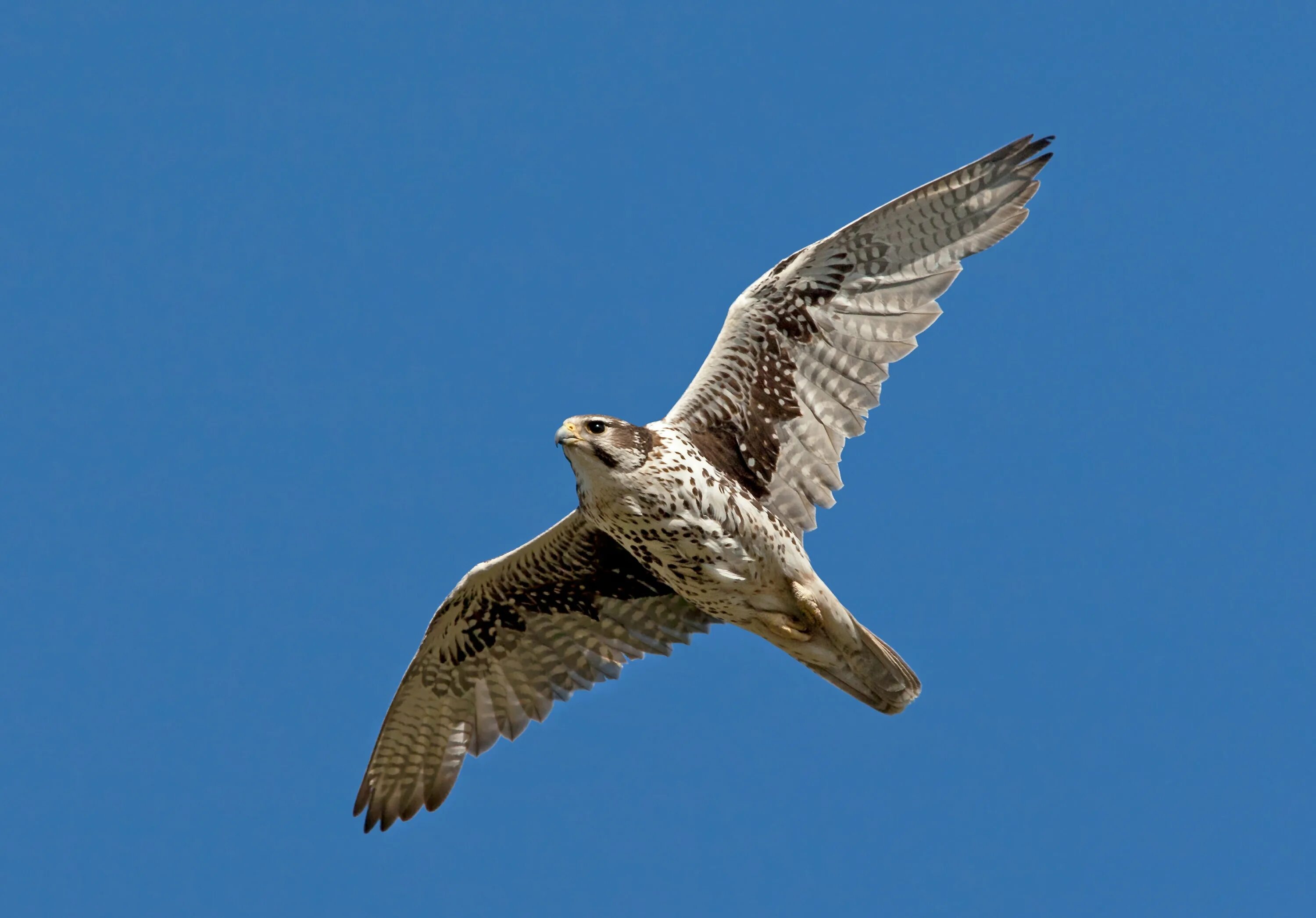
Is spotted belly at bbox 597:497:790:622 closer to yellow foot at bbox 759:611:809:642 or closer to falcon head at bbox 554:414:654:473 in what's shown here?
yellow foot at bbox 759:611:809:642

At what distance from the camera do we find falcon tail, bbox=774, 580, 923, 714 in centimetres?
995

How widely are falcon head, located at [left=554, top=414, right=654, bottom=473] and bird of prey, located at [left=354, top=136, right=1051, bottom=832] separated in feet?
0.03

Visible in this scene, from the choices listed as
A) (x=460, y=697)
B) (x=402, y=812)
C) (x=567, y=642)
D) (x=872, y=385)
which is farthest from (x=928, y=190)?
(x=402, y=812)

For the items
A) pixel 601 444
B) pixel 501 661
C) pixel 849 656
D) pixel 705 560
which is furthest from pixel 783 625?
pixel 501 661

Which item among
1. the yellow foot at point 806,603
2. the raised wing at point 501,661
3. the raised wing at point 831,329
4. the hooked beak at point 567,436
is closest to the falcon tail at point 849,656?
the yellow foot at point 806,603

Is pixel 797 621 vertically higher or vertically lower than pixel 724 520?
lower

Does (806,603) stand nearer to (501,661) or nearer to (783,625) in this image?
(783,625)

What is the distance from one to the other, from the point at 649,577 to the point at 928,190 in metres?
3.08

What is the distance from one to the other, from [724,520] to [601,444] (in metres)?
0.93

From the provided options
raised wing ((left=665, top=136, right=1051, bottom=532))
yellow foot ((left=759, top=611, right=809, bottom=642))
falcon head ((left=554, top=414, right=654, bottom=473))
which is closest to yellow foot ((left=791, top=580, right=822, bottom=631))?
yellow foot ((left=759, top=611, right=809, bottom=642))

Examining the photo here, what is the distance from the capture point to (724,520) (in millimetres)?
9648

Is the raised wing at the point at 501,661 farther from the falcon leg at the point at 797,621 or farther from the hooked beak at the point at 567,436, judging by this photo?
the hooked beak at the point at 567,436

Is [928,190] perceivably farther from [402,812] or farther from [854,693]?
[402,812]

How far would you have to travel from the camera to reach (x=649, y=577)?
10.9 meters
